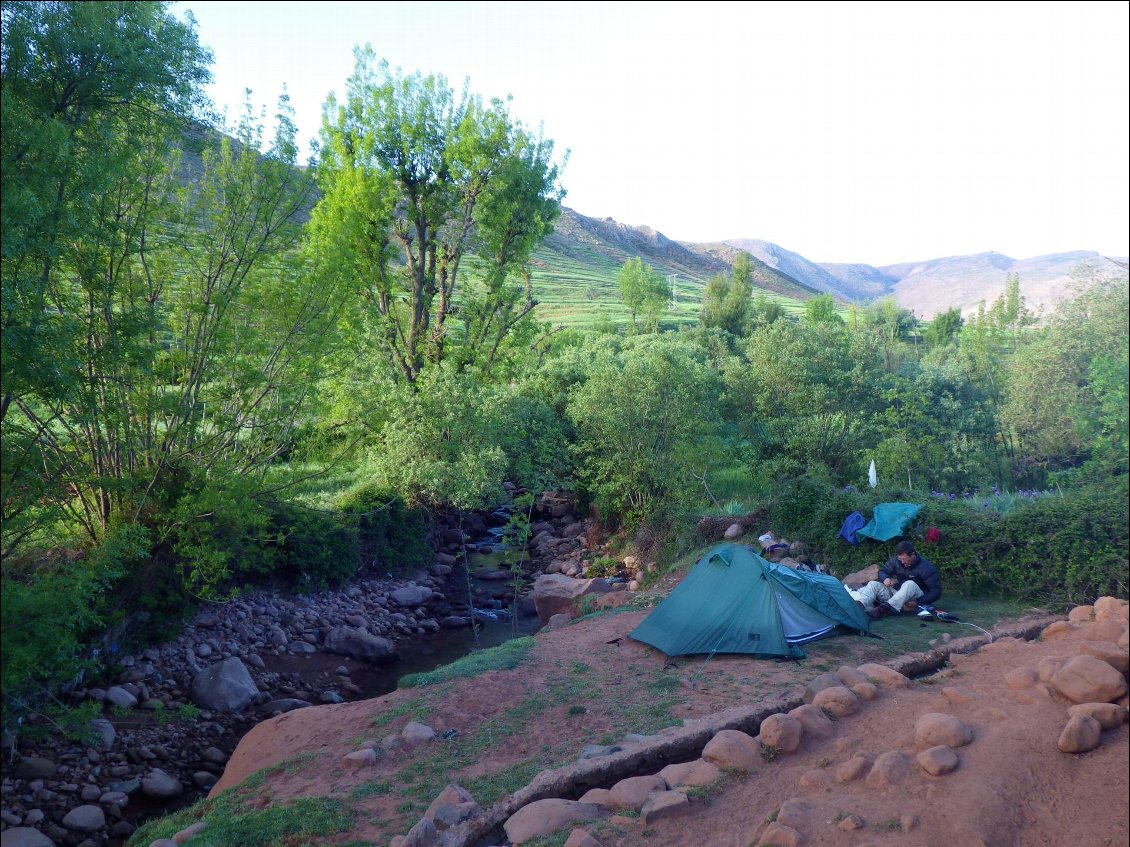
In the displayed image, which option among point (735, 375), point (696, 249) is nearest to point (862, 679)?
point (735, 375)

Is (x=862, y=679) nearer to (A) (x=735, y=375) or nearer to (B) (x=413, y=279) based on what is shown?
(A) (x=735, y=375)

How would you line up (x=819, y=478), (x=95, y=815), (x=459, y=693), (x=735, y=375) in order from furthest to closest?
(x=735, y=375), (x=819, y=478), (x=459, y=693), (x=95, y=815)

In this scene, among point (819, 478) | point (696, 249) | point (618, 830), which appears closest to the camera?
point (618, 830)

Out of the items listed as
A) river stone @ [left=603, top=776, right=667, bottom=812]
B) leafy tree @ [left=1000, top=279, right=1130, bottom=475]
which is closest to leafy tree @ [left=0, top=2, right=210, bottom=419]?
river stone @ [left=603, top=776, right=667, bottom=812]

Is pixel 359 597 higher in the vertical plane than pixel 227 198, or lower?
lower

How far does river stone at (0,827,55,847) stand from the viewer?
371 inches

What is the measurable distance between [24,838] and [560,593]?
40.0 ft

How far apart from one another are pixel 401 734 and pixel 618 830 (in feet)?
16.1

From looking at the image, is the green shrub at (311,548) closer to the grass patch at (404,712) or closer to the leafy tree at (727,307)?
the grass patch at (404,712)

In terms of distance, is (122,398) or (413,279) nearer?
(122,398)

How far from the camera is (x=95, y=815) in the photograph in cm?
1042

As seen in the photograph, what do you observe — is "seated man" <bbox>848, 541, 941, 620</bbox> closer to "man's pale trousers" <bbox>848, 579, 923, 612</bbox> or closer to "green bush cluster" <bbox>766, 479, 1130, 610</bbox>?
"man's pale trousers" <bbox>848, 579, 923, 612</bbox>

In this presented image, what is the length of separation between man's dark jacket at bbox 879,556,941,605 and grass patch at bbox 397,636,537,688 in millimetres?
6978

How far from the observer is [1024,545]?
1421cm
